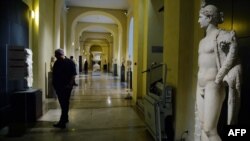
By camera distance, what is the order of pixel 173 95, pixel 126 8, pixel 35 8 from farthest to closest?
pixel 126 8 < pixel 35 8 < pixel 173 95

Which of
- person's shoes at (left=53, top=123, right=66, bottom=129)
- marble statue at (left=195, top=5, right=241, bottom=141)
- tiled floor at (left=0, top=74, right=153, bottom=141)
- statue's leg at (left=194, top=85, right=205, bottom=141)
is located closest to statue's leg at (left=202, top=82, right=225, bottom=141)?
marble statue at (left=195, top=5, right=241, bottom=141)

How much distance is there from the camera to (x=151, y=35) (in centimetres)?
607

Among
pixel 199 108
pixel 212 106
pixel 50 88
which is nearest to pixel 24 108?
pixel 50 88


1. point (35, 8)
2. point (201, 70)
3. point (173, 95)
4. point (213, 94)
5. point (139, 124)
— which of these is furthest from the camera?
point (35, 8)

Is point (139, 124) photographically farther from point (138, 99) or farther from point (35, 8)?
point (35, 8)

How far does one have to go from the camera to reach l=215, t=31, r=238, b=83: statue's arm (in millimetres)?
1967

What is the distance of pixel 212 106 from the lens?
2154mm

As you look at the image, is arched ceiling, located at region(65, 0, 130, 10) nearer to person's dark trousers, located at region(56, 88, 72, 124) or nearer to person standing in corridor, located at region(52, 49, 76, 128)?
person standing in corridor, located at region(52, 49, 76, 128)

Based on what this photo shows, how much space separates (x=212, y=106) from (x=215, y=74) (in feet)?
1.01

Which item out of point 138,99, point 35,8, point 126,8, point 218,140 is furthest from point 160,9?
point 126,8

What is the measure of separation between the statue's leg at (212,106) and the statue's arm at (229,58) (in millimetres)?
132

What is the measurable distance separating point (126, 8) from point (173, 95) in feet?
38.2

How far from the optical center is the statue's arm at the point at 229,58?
6.45ft

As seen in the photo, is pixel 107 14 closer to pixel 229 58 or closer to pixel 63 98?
pixel 63 98
